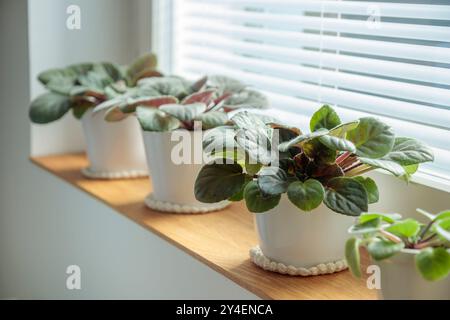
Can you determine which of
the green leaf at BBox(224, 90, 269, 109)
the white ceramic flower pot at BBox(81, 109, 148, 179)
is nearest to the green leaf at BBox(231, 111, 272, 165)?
the green leaf at BBox(224, 90, 269, 109)

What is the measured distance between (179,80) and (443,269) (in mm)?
849

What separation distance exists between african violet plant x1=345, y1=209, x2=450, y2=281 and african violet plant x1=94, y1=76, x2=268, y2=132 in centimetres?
49

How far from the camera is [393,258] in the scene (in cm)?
96

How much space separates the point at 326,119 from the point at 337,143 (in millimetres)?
130

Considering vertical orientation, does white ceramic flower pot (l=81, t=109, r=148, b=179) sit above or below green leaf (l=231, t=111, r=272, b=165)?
below

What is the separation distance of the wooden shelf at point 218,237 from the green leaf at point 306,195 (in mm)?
157

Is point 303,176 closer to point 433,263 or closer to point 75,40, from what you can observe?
point 433,263

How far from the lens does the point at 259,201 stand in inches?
43.0

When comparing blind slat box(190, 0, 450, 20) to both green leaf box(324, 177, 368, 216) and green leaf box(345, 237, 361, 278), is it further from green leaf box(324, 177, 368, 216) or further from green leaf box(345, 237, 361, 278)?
green leaf box(345, 237, 361, 278)

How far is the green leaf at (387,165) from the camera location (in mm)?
1042

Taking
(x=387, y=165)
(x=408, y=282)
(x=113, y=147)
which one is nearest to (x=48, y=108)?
(x=113, y=147)

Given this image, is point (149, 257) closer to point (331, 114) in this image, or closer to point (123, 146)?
point (123, 146)

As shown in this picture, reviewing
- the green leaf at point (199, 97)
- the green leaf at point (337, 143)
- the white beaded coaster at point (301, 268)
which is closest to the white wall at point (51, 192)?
the green leaf at point (199, 97)

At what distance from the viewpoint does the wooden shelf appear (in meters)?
1.13
